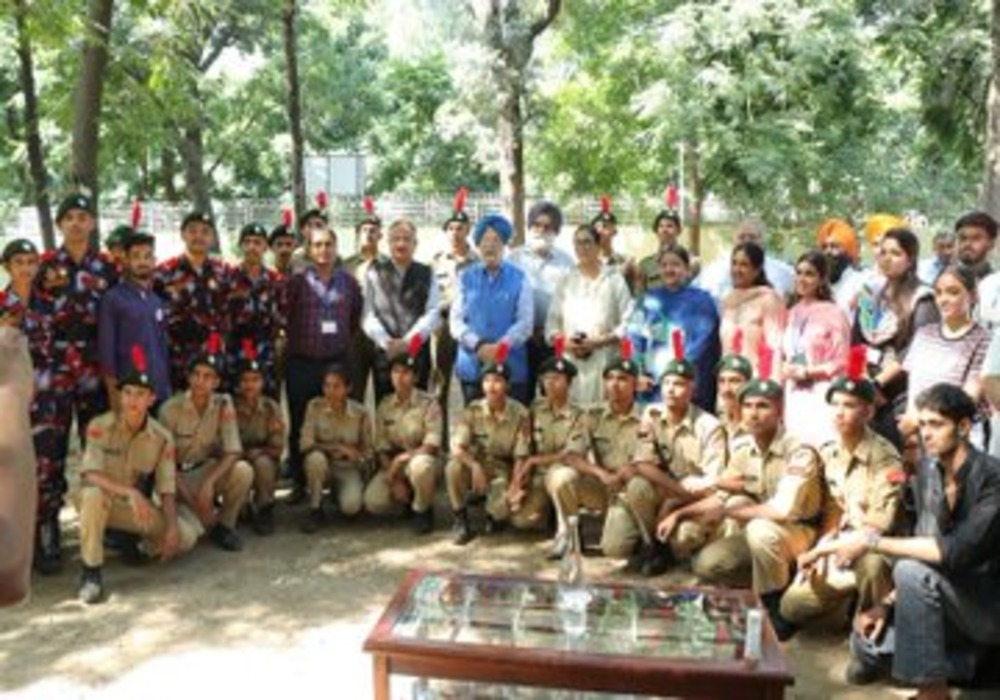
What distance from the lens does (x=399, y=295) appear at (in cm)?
591

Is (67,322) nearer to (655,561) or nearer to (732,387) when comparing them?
(655,561)

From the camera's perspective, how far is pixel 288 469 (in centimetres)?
639

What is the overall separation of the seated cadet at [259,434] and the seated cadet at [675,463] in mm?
1939

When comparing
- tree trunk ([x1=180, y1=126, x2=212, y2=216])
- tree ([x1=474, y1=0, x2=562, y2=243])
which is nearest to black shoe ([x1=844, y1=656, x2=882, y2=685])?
tree ([x1=474, y1=0, x2=562, y2=243])

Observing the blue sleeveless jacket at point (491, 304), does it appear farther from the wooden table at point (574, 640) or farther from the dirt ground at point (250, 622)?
the wooden table at point (574, 640)

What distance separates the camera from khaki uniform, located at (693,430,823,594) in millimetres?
4223

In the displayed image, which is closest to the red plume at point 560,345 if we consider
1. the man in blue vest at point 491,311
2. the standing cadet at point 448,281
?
the man in blue vest at point 491,311

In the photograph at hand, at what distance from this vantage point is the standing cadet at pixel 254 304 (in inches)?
223

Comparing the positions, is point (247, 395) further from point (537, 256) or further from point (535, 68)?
point (535, 68)

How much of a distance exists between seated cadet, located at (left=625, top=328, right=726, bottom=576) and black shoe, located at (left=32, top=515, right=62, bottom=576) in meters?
2.72

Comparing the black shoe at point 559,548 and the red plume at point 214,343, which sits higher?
the red plume at point 214,343

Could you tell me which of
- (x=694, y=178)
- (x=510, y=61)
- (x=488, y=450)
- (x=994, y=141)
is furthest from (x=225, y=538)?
(x=510, y=61)

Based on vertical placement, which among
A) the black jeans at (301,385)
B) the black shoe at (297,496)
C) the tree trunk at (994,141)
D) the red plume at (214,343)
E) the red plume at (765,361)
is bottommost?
the black shoe at (297,496)

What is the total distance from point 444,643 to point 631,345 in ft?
8.68
